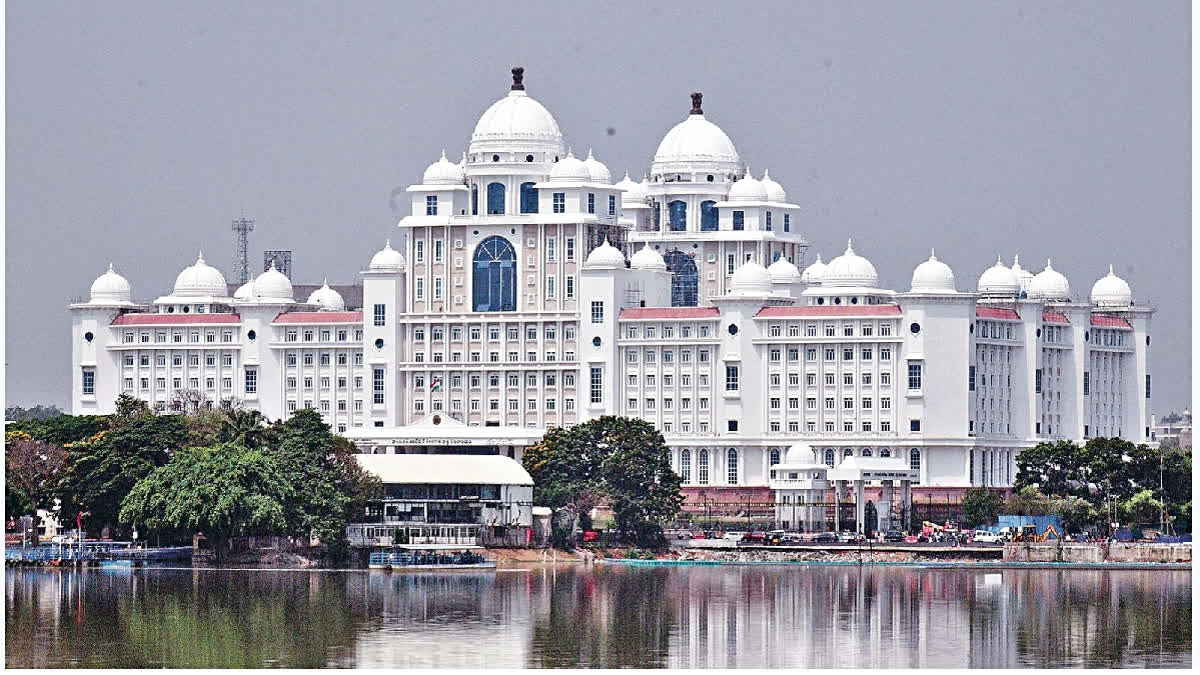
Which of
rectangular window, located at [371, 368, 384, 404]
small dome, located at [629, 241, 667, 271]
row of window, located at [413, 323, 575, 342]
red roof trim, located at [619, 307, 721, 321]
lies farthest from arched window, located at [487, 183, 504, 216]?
rectangular window, located at [371, 368, 384, 404]

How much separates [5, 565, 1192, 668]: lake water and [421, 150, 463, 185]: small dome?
38120 millimetres

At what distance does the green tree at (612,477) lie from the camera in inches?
6112

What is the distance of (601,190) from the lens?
176m

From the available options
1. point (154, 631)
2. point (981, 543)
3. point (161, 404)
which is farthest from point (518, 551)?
point (154, 631)

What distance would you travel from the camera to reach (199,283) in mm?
185000

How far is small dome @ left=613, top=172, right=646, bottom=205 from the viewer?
613 feet

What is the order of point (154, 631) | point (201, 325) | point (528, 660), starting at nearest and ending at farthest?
1. point (528, 660)
2. point (154, 631)
3. point (201, 325)

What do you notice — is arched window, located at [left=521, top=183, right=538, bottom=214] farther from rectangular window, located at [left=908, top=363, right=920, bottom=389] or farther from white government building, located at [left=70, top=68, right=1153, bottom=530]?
rectangular window, located at [left=908, top=363, right=920, bottom=389]

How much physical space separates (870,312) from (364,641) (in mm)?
69130

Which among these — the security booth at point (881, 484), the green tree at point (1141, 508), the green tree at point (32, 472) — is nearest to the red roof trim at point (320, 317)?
the security booth at point (881, 484)

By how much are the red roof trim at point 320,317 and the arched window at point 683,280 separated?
16087mm

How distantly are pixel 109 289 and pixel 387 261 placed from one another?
612 inches

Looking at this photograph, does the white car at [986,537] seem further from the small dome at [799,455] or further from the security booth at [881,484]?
the small dome at [799,455]

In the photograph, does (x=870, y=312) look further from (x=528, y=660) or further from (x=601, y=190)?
(x=528, y=660)
